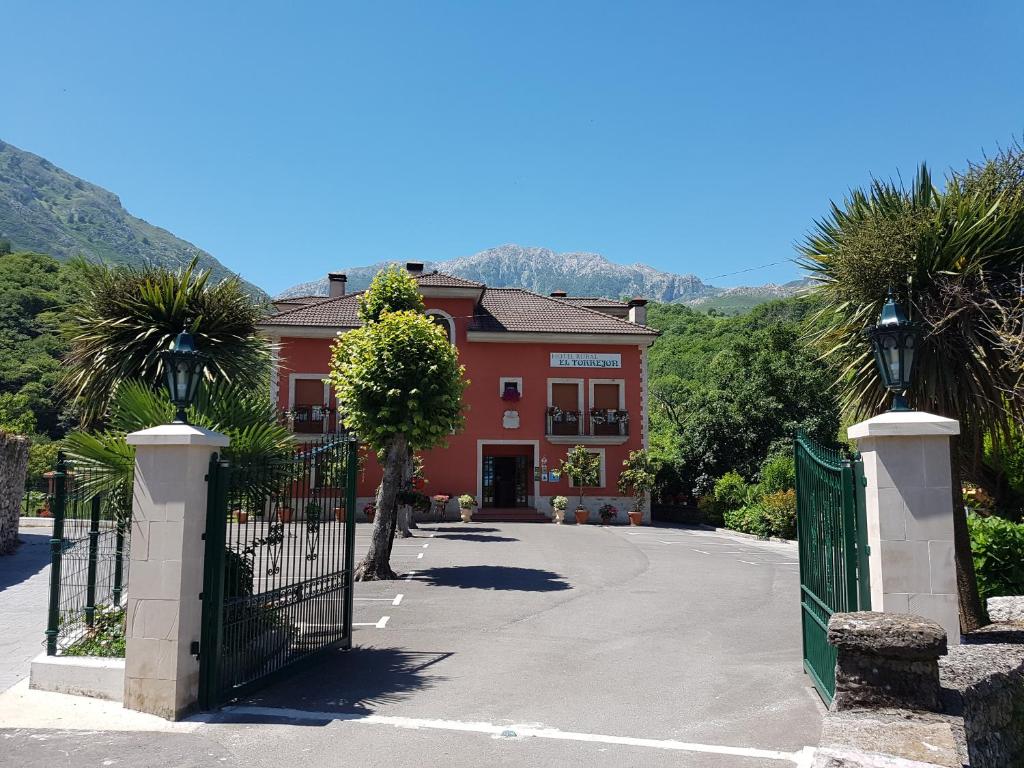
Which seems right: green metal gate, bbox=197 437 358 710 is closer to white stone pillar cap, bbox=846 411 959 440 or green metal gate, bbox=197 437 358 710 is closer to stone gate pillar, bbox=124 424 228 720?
stone gate pillar, bbox=124 424 228 720

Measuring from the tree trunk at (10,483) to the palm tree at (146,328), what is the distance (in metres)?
5.25

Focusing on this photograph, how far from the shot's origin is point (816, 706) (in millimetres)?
6133

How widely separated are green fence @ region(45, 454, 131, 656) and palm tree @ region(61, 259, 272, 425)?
4.48 metres

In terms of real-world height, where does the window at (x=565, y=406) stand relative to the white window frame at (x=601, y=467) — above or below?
above

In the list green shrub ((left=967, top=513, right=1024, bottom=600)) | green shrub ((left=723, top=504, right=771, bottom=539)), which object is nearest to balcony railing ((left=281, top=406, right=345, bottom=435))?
green shrub ((left=723, top=504, right=771, bottom=539))

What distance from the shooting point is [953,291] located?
7059mm

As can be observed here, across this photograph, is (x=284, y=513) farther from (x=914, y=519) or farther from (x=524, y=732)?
(x=914, y=519)

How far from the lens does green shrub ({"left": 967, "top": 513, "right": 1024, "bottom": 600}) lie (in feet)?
30.1

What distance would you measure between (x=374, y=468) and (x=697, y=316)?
43411 mm

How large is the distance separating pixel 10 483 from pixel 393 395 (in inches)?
384

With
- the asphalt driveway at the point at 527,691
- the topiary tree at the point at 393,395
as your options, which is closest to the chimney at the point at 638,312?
the topiary tree at the point at 393,395

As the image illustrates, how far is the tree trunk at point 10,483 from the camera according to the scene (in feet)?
53.1

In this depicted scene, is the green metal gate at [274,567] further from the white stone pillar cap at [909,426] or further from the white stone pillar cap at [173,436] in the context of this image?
the white stone pillar cap at [909,426]

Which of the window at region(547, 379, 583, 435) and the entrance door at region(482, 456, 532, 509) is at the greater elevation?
the window at region(547, 379, 583, 435)
